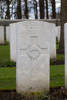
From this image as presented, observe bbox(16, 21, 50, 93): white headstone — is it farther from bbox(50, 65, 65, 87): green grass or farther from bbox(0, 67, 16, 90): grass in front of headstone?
bbox(50, 65, 65, 87): green grass

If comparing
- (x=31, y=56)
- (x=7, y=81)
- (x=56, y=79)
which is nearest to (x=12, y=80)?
(x=7, y=81)

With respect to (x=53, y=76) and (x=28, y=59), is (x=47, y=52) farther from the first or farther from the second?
(x=53, y=76)

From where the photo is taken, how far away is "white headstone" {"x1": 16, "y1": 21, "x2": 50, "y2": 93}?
18.4 feet

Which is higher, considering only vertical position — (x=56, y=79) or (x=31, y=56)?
(x=31, y=56)

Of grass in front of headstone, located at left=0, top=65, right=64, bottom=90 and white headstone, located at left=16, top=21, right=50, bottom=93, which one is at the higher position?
white headstone, located at left=16, top=21, right=50, bottom=93

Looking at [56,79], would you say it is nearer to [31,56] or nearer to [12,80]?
[12,80]

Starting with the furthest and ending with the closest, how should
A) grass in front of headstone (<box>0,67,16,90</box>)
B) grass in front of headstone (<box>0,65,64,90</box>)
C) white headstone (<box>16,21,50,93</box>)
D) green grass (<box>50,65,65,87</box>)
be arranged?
green grass (<box>50,65,65,87</box>), grass in front of headstone (<box>0,65,64,90</box>), grass in front of headstone (<box>0,67,16,90</box>), white headstone (<box>16,21,50,93</box>)

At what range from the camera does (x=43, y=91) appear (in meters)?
5.70

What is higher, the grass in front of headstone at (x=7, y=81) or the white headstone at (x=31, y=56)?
the white headstone at (x=31, y=56)

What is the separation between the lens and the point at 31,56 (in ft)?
18.5

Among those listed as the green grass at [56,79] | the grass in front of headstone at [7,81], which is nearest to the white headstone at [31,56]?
the grass in front of headstone at [7,81]

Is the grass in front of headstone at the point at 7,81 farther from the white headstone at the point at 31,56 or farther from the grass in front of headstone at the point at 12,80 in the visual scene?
the white headstone at the point at 31,56

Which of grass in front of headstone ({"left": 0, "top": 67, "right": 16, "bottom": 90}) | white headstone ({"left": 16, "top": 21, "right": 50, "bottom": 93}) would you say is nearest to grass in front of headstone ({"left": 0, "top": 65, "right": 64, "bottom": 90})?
grass in front of headstone ({"left": 0, "top": 67, "right": 16, "bottom": 90})

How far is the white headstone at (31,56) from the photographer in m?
5.61
